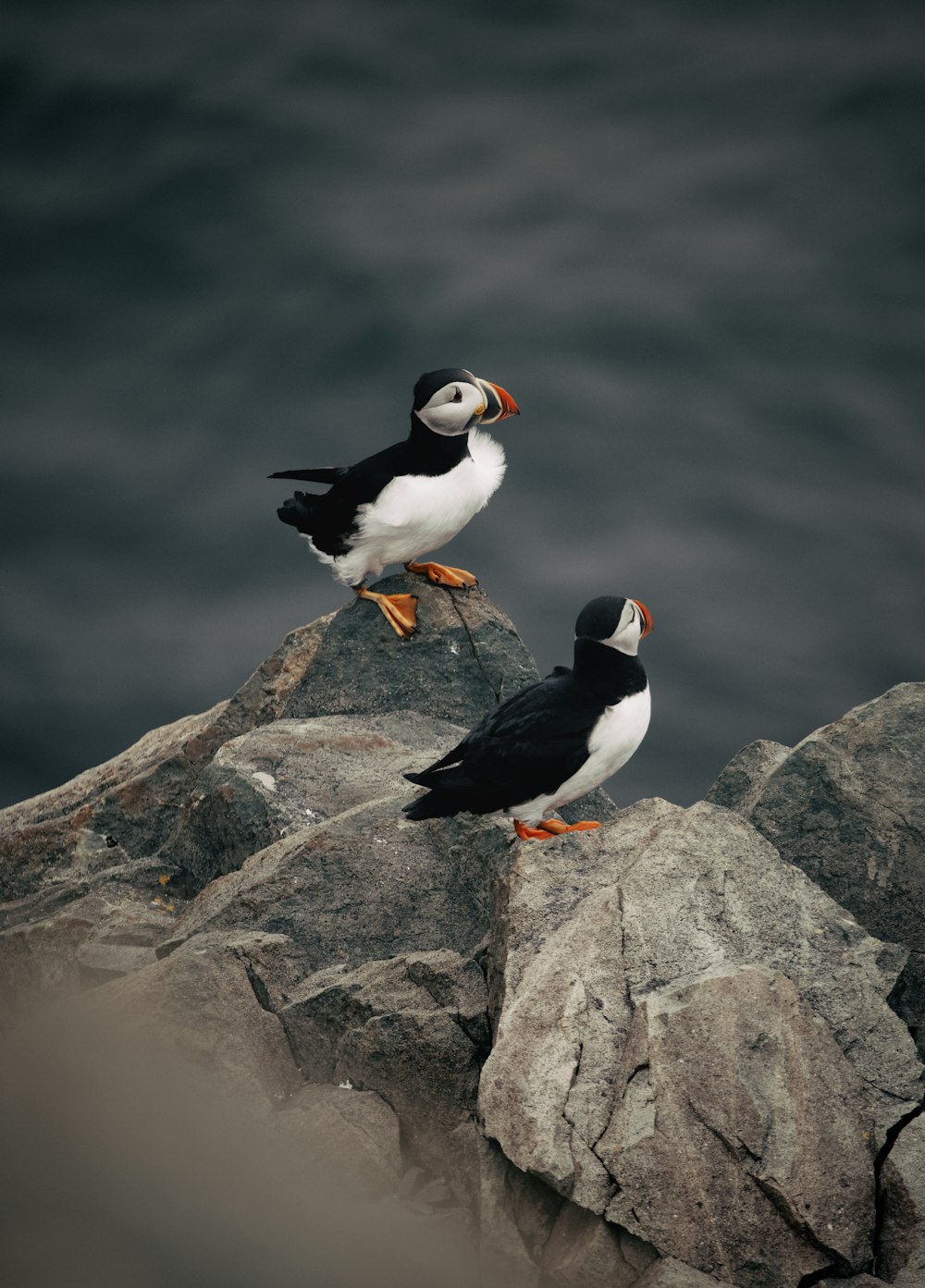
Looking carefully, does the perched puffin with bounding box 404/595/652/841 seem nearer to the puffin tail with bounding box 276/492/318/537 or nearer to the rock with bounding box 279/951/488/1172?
the rock with bounding box 279/951/488/1172

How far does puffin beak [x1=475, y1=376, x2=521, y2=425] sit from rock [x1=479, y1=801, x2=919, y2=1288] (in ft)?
8.51

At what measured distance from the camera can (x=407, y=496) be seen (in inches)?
294

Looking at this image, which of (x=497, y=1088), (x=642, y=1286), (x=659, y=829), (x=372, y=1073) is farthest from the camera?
(x=659, y=829)

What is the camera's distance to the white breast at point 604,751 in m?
5.75

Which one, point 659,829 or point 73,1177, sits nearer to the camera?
point 73,1177

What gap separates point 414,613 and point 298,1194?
361 centimetres

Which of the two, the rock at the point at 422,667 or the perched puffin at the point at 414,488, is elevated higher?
the perched puffin at the point at 414,488

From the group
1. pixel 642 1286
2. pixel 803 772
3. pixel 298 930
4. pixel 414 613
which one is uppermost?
pixel 414 613

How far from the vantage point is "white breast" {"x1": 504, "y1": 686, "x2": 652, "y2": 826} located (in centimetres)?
575

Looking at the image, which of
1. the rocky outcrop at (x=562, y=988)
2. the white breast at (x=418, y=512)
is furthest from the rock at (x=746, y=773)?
the white breast at (x=418, y=512)

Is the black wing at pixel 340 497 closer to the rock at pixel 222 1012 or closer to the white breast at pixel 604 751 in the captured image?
the white breast at pixel 604 751

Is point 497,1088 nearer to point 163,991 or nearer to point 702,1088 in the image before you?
point 702,1088

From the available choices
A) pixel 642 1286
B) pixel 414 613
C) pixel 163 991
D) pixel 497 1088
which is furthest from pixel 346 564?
pixel 642 1286

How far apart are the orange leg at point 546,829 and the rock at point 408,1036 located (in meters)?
0.63
